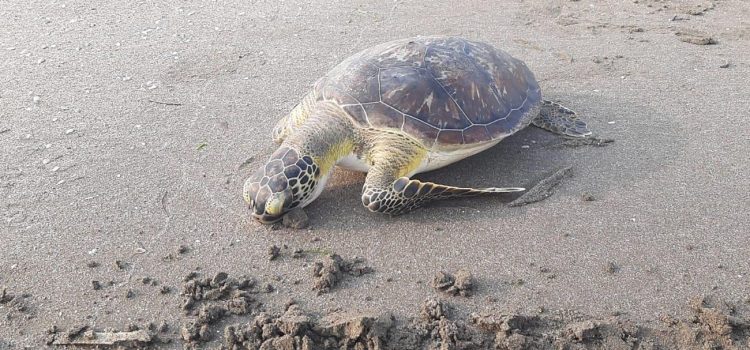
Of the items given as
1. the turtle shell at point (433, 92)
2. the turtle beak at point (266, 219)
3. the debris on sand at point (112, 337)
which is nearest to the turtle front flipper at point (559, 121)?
the turtle shell at point (433, 92)

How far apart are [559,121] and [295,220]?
6.27 feet

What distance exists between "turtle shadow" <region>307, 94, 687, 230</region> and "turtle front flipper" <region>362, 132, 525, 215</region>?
81 mm

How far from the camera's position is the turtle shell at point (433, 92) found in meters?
3.34

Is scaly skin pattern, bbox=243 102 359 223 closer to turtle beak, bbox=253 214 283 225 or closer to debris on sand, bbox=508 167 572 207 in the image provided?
turtle beak, bbox=253 214 283 225

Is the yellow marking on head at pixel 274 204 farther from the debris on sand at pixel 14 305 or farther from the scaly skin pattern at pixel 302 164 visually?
the debris on sand at pixel 14 305

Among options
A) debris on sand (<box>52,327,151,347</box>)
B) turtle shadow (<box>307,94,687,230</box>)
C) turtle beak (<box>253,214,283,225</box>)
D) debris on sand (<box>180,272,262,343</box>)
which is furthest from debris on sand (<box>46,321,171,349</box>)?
turtle shadow (<box>307,94,687,230</box>)

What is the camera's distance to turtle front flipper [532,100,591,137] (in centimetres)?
388

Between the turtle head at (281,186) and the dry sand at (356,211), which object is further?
the turtle head at (281,186)

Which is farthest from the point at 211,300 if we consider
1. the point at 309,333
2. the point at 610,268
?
the point at 610,268

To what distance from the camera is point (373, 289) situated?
2.75 metres

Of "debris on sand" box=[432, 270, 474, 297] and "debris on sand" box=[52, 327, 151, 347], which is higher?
"debris on sand" box=[432, 270, 474, 297]

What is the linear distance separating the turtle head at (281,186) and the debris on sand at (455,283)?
88 cm

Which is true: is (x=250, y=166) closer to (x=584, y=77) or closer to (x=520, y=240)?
(x=520, y=240)

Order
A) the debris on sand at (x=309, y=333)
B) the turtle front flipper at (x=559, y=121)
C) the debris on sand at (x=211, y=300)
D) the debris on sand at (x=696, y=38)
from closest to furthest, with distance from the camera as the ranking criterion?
the debris on sand at (x=309, y=333), the debris on sand at (x=211, y=300), the turtle front flipper at (x=559, y=121), the debris on sand at (x=696, y=38)
